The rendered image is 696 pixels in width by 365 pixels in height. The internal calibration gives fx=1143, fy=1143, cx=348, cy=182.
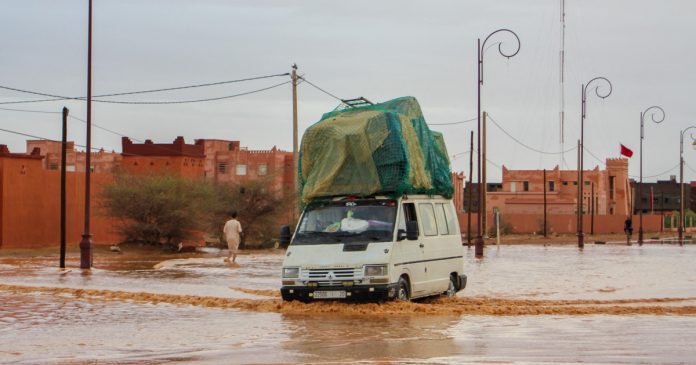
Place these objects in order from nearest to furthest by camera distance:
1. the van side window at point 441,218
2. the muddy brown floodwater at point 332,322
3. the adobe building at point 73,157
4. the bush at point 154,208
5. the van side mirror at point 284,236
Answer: the muddy brown floodwater at point 332,322 < the van side mirror at point 284,236 < the van side window at point 441,218 < the bush at point 154,208 < the adobe building at point 73,157

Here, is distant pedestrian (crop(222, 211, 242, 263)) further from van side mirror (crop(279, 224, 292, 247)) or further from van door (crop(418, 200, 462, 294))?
van side mirror (crop(279, 224, 292, 247))

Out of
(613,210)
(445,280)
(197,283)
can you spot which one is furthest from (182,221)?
(613,210)

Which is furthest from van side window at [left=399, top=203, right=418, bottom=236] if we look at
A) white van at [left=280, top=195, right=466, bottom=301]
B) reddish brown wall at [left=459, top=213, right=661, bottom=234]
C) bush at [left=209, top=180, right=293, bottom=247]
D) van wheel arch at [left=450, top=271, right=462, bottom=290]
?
reddish brown wall at [left=459, top=213, right=661, bottom=234]

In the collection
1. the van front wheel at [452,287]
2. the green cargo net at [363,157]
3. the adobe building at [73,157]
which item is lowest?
the van front wheel at [452,287]

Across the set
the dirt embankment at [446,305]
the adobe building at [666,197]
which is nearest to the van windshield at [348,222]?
→ the dirt embankment at [446,305]

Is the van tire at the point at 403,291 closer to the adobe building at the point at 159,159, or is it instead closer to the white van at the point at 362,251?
the white van at the point at 362,251

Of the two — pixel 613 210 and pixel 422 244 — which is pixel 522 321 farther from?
pixel 613 210

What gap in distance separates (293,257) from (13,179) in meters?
34.6

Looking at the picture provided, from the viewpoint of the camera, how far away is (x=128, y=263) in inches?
1527

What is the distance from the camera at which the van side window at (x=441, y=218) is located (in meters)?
21.0

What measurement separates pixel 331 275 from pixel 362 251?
2.10ft

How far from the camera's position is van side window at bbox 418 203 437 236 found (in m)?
20.2

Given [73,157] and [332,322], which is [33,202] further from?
[73,157]

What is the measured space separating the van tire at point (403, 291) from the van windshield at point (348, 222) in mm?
777
